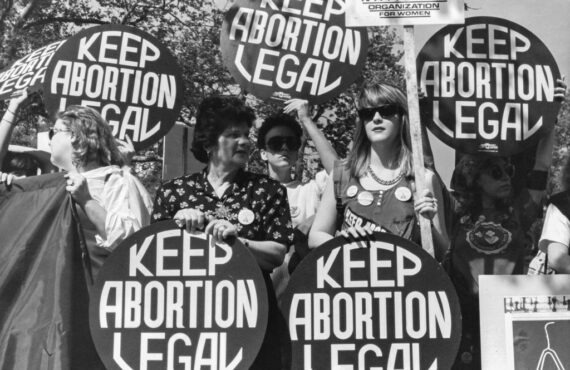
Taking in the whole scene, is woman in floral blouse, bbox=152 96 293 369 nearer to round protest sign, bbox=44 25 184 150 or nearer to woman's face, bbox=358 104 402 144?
woman's face, bbox=358 104 402 144

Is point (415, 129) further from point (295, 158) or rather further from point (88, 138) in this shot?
point (88, 138)

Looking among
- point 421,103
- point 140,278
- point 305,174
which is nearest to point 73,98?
point 140,278

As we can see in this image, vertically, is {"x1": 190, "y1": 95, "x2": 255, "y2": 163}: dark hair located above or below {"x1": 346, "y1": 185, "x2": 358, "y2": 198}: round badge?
above

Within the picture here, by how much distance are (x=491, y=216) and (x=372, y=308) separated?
1230 millimetres

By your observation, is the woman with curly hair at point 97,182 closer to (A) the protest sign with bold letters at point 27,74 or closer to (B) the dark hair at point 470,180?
(A) the protest sign with bold letters at point 27,74

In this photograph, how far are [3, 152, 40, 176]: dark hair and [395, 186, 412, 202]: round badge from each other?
8.01 feet

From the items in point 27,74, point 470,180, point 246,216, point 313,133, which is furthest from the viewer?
point 27,74

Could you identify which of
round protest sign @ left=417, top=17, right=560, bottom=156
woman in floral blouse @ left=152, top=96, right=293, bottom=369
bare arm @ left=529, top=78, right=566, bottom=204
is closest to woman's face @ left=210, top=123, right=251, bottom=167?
woman in floral blouse @ left=152, top=96, right=293, bottom=369

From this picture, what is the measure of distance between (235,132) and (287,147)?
33.7 inches

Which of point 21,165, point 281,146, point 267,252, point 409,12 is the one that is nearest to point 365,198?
point 267,252

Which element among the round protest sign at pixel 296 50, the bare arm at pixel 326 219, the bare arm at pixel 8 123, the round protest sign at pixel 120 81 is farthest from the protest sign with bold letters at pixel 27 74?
the bare arm at pixel 326 219

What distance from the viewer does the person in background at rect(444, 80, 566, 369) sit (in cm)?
428

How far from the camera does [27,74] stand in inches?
196

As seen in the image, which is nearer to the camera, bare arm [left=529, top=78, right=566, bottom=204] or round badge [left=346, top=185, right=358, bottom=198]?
round badge [left=346, top=185, right=358, bottom=198]
